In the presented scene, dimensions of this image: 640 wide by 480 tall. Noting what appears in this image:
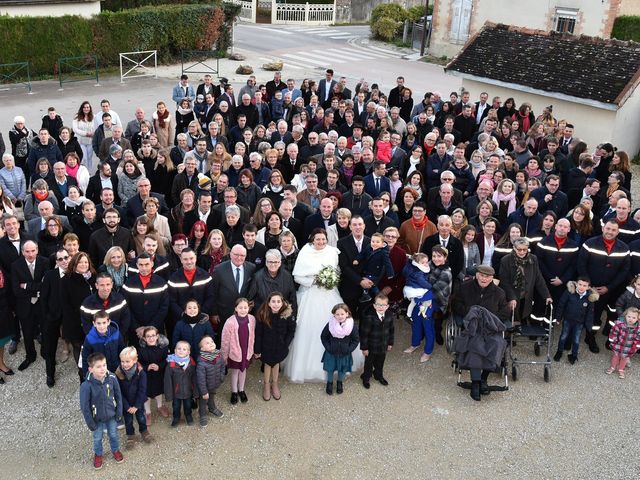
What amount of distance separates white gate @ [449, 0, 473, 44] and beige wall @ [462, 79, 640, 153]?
1526 centimetres

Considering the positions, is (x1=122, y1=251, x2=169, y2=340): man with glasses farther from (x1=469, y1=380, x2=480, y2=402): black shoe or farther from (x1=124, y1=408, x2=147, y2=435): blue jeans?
(x1=469, y1=380, x2=480, y2=402): black shoe

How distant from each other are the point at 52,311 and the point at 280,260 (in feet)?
8.80

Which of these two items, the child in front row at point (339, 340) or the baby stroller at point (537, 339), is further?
the baby stroller at point (537, 339)

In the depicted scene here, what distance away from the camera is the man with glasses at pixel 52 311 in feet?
24.1

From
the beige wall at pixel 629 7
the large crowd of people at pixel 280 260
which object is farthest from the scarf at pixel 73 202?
the beige wall at pixel 629 7

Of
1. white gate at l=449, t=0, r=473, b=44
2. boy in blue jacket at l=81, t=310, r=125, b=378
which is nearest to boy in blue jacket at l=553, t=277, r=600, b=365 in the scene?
boy in blue jacket at l=81, t=310, r=125, b=378

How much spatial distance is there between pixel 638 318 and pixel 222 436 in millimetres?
5303

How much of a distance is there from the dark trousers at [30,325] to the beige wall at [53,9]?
18.9 metres

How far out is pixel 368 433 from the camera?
719 centimetres

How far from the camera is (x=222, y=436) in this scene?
7.03 metres

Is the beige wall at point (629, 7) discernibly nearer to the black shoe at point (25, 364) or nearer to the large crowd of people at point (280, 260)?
the large crowd of people at point (280, 260)

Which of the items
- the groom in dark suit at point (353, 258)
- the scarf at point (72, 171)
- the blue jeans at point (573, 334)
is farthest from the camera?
the scarf at point (72, 171)

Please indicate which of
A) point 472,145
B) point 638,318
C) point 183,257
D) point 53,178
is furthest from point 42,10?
point 638,318

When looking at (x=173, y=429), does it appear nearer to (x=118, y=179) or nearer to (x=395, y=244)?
(x=395, y=244)
